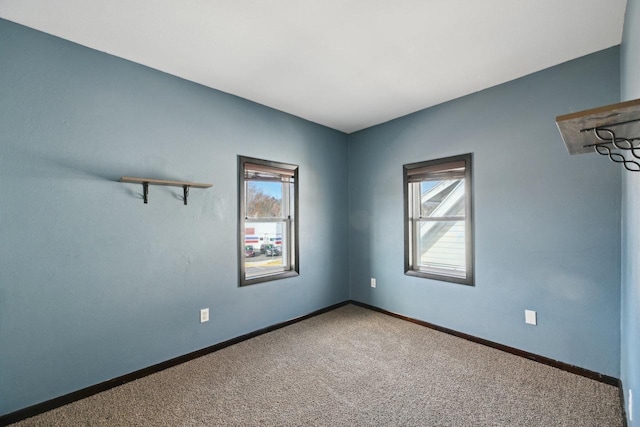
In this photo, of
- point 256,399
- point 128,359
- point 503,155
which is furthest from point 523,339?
point 128,359

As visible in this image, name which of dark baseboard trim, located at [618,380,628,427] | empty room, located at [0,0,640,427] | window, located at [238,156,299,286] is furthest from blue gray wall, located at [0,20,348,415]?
dark baseboard trim, located at [618,380,628,427]

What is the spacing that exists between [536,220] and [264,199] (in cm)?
275

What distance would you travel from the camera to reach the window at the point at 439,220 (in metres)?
2.94

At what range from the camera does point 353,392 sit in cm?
205

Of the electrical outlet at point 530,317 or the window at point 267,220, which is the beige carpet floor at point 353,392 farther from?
the window at point 267,220

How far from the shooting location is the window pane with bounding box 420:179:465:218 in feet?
10.3

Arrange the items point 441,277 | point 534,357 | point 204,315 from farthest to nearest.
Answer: point 441,277
point 204,315
point 534,357

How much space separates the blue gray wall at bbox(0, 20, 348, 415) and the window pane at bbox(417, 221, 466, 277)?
6.55ft

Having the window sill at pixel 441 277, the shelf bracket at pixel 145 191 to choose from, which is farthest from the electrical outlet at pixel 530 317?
the shelf bracket at pixel 145 191

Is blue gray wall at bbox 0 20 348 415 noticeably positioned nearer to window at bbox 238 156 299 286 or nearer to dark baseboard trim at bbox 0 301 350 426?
Result: dark baseboard trim at bbox 0 301 350 426

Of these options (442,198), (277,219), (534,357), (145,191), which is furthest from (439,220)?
(145,191)

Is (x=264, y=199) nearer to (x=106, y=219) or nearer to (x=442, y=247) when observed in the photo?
(x=106, y=219)

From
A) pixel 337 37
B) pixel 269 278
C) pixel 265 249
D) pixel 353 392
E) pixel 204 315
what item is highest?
pixel 337 37

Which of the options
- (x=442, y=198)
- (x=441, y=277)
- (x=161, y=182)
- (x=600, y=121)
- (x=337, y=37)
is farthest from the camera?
(x=442, y=198)
